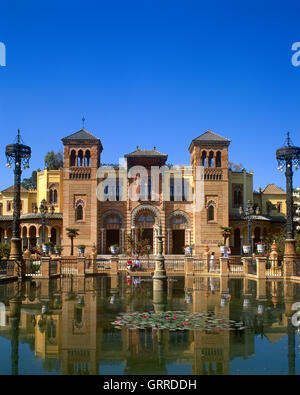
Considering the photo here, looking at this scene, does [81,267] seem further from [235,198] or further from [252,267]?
[235,198]

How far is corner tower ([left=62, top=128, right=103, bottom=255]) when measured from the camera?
40.3 m

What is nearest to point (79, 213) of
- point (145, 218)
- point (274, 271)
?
point (145, 218)

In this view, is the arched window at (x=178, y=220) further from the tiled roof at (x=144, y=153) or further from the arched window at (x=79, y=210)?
the arched window at (x=79, y=210)

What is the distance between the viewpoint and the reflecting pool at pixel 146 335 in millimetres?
6707

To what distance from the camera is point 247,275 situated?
76.2 ft

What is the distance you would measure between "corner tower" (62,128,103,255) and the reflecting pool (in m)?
24.8

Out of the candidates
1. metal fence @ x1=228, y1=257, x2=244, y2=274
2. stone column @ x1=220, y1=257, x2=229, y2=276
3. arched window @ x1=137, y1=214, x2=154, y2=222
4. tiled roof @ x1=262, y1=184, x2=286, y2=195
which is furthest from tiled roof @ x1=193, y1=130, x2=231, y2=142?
stone column @ x1=220, y1=257, x2=229, y2=276

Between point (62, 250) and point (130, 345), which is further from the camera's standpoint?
point (62, 250)

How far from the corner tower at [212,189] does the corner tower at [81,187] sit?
10.2m

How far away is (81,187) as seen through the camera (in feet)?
Result: 135

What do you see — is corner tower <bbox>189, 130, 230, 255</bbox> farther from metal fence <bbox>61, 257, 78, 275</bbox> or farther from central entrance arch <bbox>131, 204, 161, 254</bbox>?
metal fence <bbox>61, 257, 78, 275</bbox>
